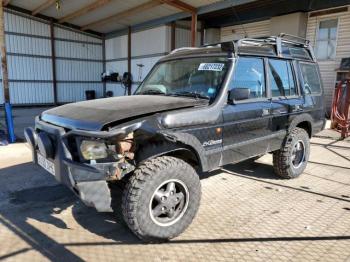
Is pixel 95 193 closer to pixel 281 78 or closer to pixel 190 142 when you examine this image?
pixel 190 142

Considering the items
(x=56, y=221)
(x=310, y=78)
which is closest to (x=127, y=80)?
(x=310, y=78)

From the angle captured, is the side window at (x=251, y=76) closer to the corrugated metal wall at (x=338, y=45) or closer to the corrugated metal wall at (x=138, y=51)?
the corrugated metal wall at (x=338, y=45)

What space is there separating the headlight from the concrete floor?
3.05ft

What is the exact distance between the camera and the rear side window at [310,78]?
17.0ft

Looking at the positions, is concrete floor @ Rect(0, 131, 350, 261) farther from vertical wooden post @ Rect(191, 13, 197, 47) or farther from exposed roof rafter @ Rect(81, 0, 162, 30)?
exposed roof rafter @ Rect(81, 0, 162, 30)

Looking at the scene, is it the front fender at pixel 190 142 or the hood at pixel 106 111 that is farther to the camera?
the front fender at pixel 190 142

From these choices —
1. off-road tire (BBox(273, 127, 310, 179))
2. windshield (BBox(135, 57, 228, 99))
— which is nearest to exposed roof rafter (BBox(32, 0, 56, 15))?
windshield (BBox(135, 57, 228, 99))

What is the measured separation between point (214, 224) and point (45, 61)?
1802cm

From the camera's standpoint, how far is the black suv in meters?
2.78

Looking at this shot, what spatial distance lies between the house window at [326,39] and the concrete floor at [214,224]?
30.0 feet

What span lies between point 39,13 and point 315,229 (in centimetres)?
1853

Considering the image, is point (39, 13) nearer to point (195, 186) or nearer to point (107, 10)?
point (107, 10)

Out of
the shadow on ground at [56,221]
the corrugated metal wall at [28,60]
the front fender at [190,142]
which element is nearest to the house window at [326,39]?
the shadow on ground at [56,221]

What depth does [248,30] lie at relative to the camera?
1523 centimetres
